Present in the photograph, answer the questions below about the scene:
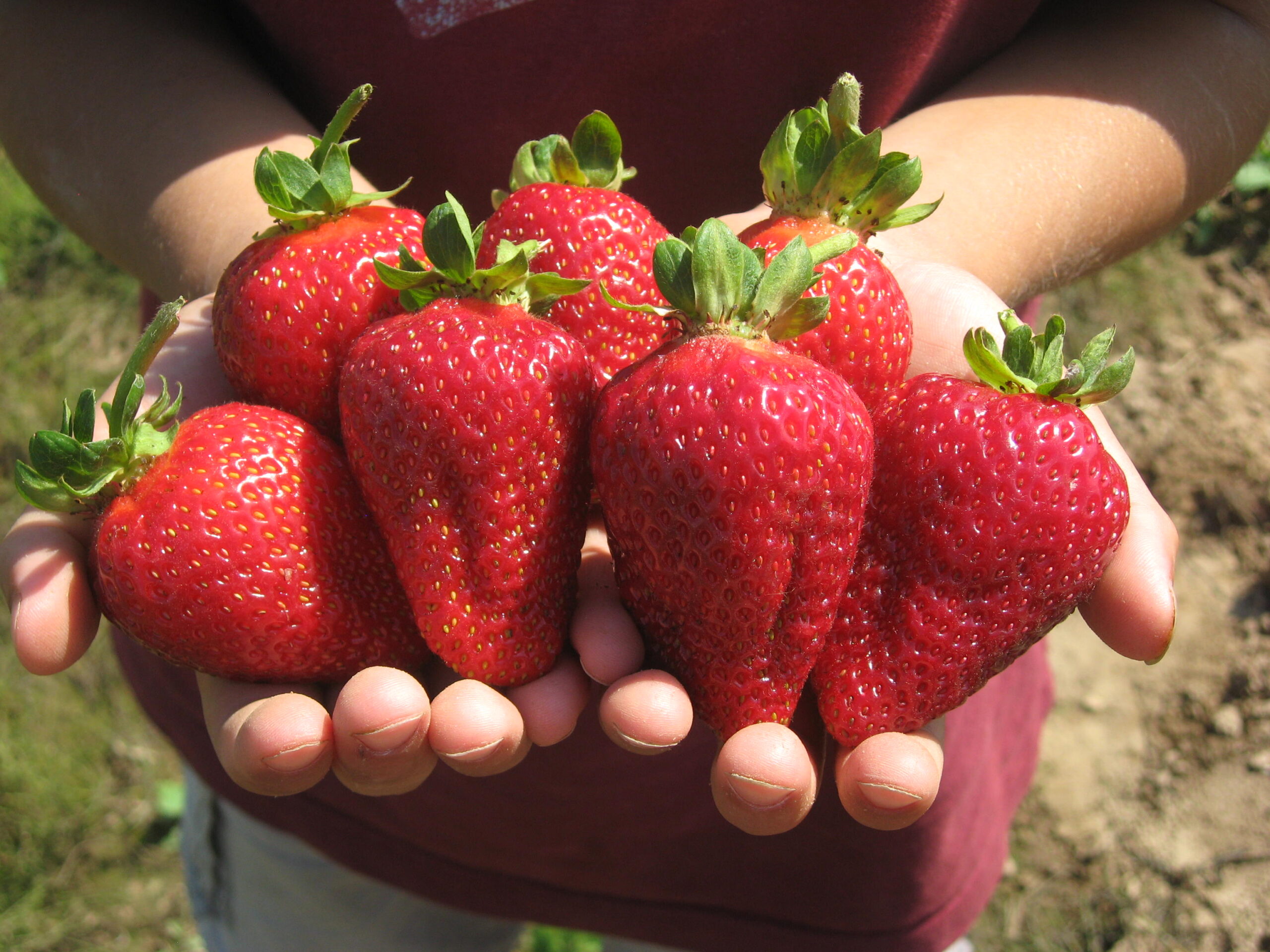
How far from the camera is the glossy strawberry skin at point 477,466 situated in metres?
1.20

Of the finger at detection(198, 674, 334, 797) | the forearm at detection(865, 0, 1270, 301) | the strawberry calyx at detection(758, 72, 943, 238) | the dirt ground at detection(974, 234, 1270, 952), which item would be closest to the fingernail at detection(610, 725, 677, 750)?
the finger at detection(198, 674, 334, 797)

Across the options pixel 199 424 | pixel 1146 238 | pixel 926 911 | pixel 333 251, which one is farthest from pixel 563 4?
pixel 926 911

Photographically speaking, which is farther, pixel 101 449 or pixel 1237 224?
pixel 1237 224

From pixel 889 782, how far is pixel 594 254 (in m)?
0.76

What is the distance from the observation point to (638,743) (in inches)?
46.7

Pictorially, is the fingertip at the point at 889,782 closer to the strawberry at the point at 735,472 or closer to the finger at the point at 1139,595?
the strawberry at the point at 735,472

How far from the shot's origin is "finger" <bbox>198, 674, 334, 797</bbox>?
1.18 metres

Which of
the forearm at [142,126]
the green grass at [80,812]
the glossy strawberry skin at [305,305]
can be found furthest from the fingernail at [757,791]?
the green grass at [80,812]

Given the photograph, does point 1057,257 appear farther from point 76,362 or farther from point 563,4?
point 76,362

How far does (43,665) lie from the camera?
1.28 m

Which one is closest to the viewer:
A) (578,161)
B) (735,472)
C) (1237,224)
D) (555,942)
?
(735,472)

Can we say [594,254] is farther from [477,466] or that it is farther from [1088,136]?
[1088,136]

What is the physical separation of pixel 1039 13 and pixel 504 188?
1127 mm

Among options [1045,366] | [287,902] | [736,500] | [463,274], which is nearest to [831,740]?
[736,500]
